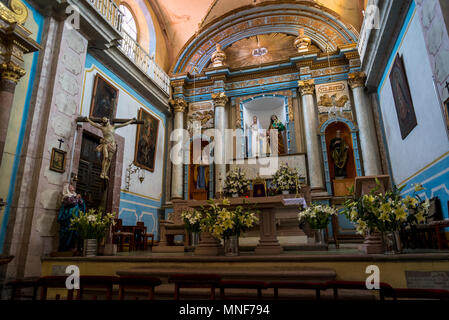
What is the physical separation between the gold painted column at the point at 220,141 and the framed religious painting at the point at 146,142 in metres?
2.24

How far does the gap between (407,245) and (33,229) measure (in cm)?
740

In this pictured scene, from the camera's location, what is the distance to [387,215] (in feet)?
13.6

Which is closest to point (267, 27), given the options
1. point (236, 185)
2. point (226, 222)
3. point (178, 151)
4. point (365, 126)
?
point (365, 126)

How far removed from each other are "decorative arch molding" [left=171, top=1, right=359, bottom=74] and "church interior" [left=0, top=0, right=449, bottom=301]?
58mm

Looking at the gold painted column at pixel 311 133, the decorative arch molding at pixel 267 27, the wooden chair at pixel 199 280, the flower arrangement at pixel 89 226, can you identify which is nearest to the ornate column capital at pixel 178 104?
the decorative arch molding at pixel 267 27

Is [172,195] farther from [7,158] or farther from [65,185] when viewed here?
[7,158]

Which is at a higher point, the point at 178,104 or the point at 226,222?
the point at 178,104

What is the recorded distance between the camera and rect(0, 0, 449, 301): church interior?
13.7ft

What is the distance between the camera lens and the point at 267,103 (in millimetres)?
12289

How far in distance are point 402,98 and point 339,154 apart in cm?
348

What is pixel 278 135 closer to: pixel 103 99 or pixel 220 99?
pixel 220 99
